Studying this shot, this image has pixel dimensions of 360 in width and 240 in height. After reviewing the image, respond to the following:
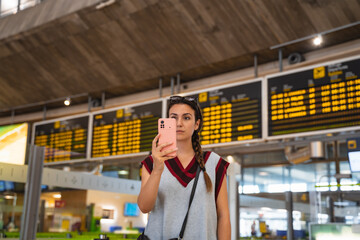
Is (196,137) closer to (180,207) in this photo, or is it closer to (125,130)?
(180,207)

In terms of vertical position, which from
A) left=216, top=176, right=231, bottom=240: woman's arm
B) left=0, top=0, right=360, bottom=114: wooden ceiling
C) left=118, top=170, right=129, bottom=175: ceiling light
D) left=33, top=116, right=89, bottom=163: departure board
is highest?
left=0, top=0, right=360, bottom=114: wooden ceiling

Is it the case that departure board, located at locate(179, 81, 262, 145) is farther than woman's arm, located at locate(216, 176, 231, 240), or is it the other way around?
departure board, located at locate(179, 81, 262, 145)

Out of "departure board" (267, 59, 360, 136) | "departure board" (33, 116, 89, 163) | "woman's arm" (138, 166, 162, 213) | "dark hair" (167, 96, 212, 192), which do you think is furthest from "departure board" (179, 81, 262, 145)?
"woman's arm" (138, 166, 162, 213)

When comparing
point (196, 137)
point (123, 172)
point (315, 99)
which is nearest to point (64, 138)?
point (123, 172)

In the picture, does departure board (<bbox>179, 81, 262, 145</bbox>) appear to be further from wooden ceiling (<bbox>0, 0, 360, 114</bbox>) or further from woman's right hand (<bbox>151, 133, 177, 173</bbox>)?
woman's right hand (<bbox>151, 133, 177, 173</bbox>)

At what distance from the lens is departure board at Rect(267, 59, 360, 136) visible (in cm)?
463

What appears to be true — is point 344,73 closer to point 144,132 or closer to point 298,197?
point 298,197

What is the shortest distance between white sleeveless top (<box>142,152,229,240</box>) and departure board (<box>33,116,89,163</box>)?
5855 millimetres

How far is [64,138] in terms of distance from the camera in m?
7.63

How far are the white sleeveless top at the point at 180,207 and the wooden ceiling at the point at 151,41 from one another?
4476 mm

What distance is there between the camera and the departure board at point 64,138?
7.28 m

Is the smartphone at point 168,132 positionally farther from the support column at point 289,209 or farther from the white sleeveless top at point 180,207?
the support column at point 289,209

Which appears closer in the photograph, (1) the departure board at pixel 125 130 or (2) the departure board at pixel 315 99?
(2) the departure board at pixel 315 99

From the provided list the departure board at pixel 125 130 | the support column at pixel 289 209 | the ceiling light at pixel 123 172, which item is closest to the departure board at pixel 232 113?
the departure board at pixel 125 130
